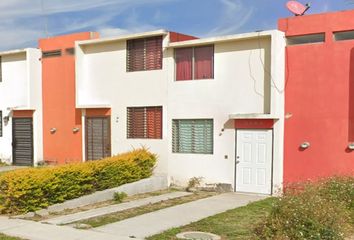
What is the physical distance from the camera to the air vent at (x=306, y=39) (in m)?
14.0

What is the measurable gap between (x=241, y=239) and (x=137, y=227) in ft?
8.06

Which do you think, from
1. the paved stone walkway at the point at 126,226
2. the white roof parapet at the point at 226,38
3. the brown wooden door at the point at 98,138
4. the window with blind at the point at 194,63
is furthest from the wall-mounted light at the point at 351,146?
the brown wooden door at the point at 98,138

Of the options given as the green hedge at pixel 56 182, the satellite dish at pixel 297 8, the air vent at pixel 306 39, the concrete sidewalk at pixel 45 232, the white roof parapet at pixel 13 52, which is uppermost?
the satellite dish at pixel 297 8

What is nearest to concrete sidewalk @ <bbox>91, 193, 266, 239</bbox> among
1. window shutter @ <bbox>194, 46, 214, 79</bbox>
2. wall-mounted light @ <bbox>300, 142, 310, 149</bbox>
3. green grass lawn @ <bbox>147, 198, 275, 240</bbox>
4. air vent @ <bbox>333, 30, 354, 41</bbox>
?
green grass lawn @ <bbox>147, 198, 275, 240</bbox>

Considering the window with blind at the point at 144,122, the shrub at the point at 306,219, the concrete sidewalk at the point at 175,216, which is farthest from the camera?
the window with blind at the point at 144,122

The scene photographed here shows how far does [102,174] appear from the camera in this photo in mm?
14023

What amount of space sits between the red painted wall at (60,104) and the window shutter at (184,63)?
468cm

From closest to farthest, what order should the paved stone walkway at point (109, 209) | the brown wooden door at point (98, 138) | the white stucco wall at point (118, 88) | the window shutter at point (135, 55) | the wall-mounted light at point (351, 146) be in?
1. the paved stone walkway at point (109, 209)
2. the wall-mounted light at point (351, 146)
3. the white stucco wall at point (118, 88)
4. the window shutter at point (135, 55)
5. the brown wooden door at point (98, 138)

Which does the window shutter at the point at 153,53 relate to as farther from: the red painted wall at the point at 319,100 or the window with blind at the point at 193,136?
the red painted wall at the point at 319,100

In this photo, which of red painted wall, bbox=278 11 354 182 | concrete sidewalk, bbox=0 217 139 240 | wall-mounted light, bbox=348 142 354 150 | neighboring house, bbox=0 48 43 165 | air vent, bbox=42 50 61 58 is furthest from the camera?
neighboring house, bbox=0 48 43 165

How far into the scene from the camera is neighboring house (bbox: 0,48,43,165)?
2095 centimetres

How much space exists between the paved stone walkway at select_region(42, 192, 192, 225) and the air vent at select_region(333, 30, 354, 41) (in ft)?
22.6

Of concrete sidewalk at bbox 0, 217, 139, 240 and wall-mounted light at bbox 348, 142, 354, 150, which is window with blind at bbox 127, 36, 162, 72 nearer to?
wall-mounted light at bbox 348, 142, 354, 150

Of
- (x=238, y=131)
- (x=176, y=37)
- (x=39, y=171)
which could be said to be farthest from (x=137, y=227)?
(x=176, y=37)
